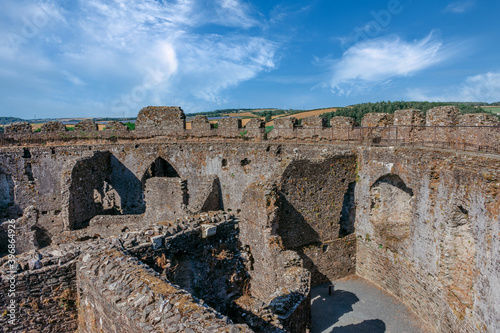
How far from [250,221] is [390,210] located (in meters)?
4.99

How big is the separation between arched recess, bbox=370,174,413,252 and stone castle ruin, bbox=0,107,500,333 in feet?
0.15

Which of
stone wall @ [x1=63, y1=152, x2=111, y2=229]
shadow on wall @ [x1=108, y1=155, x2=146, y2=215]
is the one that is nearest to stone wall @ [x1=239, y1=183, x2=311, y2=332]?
stone wall @ [x1=63, y1=152, x2=111, y2=229]

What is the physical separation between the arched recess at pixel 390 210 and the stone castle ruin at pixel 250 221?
45mm

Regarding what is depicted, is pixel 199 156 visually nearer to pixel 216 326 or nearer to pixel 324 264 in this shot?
pixel 324 264

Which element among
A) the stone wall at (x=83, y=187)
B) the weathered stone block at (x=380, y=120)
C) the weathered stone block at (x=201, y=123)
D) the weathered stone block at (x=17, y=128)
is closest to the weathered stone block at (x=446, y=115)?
the weathered stone block at (x=380, y=120)

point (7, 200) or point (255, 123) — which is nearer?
point (7, 200)

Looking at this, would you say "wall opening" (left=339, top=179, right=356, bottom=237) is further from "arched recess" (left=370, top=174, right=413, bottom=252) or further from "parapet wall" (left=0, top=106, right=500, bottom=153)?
"parapet wall" (left=0, top=106, right=500, bottom=153)

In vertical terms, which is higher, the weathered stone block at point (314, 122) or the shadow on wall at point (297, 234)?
the weathered stone block at point (314, 122)

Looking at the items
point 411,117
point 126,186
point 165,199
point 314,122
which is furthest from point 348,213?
point 126,186

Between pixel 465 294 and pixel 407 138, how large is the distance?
524cm

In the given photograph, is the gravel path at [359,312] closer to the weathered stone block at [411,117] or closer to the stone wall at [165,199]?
the weathered stone block at [411,117]

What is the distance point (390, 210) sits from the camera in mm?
10930

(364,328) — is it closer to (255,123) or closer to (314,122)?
(314,122)

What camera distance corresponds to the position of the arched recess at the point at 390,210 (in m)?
10.5
